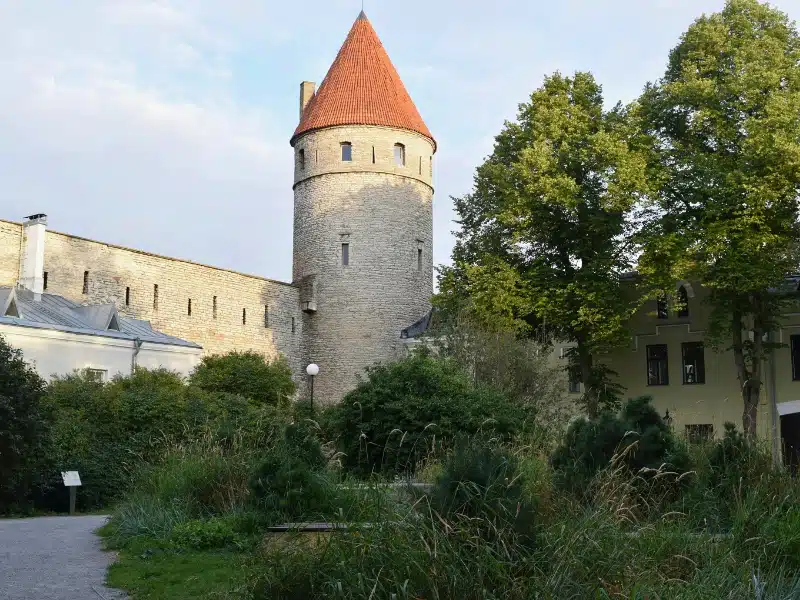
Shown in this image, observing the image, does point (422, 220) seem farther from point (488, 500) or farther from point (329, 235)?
point (488, 500)

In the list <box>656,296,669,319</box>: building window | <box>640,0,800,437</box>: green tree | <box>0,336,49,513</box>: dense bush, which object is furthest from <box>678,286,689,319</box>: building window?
<box>0,336,49,513</box>: dense bush

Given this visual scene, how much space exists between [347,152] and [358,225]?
3.33 meters

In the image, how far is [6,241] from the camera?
104 ft

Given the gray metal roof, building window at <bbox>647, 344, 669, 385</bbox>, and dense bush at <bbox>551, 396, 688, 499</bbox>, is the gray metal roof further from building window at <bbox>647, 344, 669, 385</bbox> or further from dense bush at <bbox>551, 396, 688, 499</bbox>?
dense bush at <bbox>551, 396, 688, 499</bbox>

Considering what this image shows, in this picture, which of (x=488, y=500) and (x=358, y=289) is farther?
(x=358, y=289)

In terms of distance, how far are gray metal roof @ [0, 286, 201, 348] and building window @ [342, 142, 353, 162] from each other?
11899 mm

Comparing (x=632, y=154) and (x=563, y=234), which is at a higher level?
(x=632, y=154)

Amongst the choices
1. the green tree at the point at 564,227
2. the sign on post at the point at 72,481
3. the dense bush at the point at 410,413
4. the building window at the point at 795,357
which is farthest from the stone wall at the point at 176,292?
the building window at the point at 795,357

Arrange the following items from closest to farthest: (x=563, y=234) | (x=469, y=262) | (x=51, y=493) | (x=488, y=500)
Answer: (x=488, y=500), (x=51, y=493), (x=563, y=234), (x=469, y=262)

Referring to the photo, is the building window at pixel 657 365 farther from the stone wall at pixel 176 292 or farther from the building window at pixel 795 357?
the stone wall at pixel 176 292

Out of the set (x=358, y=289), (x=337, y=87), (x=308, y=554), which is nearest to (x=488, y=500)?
(x=308, y=554)

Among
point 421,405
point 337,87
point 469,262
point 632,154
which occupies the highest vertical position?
point 337,87

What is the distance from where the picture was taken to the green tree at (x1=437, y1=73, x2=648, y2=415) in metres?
26.8

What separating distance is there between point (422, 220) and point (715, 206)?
18.0 metres
